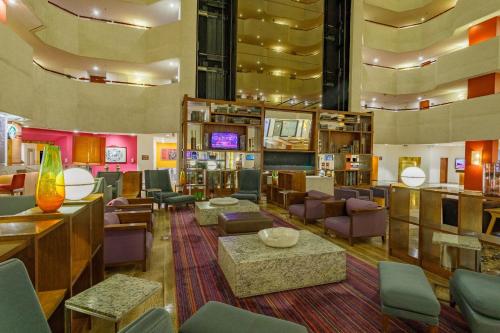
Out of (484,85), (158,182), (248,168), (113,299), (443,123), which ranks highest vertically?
(484,85)

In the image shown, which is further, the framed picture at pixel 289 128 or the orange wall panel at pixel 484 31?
the orange wall panel at pixel 484 31

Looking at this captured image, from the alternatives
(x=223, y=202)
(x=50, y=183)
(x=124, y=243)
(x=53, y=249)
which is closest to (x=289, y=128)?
(x=223, y=202)

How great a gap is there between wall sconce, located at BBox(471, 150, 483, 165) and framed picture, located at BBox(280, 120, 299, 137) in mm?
6510

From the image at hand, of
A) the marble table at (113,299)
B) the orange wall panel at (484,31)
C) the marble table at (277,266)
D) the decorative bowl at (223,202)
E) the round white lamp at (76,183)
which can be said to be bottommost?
the marble table at (277,266)

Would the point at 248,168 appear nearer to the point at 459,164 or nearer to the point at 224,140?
the point at 224,140

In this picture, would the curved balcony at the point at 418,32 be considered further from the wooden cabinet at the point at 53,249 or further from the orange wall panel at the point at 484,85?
the wooden cabinet at the point at 53,249

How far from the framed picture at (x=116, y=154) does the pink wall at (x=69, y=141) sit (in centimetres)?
13

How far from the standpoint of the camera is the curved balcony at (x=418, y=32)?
9.41 metres

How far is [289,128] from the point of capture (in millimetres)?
8438

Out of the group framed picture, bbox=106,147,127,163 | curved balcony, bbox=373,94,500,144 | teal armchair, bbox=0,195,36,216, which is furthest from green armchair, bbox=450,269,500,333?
framed picture, bbox=106,147,127,163

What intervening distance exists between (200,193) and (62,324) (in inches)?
240

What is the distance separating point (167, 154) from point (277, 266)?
11.0 m

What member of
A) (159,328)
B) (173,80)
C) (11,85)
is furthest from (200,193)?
(159,328)

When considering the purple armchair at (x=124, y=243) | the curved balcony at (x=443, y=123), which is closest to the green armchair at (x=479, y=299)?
the purple armchair at (x=124, y=243)
